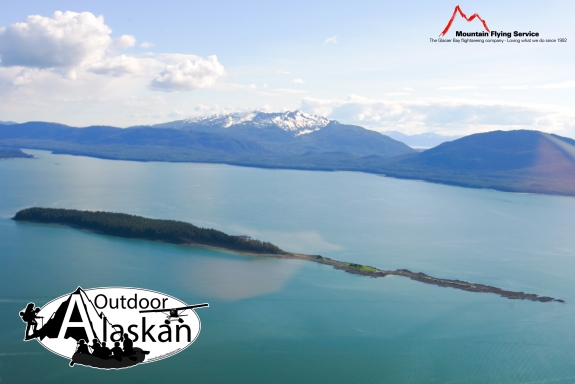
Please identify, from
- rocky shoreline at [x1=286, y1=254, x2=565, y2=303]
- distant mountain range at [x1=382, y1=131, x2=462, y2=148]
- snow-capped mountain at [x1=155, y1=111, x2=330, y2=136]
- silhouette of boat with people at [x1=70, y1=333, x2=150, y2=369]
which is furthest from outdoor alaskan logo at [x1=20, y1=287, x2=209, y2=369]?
distant mountain range at [x1=382, y1=131, x2=462, y2=148]

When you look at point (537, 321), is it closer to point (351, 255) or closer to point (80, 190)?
point (351, 255)

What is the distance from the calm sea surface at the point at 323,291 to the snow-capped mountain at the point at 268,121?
7512cm

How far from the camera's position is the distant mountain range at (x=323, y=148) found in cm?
4247

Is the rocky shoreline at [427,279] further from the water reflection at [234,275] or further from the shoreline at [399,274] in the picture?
the water reflection at [234,275]

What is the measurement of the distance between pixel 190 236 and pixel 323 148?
219 feet

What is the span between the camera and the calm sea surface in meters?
8.04

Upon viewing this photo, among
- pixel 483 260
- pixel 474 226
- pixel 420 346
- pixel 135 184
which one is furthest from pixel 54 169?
pixel 420 346

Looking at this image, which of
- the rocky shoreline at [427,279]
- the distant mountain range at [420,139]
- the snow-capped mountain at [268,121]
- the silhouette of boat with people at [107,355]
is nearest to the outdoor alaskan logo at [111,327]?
the silhouette of boat with people at [107,355]

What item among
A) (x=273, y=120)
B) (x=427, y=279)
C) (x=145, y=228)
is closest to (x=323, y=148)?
(x=273, y=120)

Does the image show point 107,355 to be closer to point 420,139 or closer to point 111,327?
point 111,327

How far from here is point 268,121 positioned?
3994 inches

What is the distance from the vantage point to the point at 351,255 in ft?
48.7

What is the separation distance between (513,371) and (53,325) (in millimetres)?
6853

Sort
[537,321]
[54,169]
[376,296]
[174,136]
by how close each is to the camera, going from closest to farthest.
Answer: [537,321]
[376,296]
[54,169]
[174,136]
